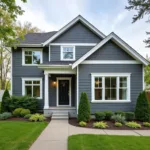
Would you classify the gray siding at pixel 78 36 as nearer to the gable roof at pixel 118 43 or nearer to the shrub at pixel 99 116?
the gable roof at pixel 118 43

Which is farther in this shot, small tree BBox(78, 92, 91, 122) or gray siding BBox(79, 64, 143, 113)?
gray siding BBox(79, 64, 143, 113)

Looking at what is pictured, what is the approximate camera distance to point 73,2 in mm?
14742

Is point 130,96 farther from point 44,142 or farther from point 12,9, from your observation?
point 12,9

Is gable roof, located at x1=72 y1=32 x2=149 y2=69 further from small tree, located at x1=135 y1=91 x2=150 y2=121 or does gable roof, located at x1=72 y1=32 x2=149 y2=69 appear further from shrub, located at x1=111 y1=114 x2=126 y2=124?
shrub, located at x1=111 y1=114 x2=126 y2=124

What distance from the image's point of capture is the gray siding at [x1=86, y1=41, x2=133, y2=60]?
1115 cm

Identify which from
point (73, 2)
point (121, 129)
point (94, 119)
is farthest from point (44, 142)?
point (73, 2)

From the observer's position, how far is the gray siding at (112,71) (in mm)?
11139

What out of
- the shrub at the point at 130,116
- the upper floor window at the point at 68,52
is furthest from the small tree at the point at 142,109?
the upper floor window at the point at 68,52

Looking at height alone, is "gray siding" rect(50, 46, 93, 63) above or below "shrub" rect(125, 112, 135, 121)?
above

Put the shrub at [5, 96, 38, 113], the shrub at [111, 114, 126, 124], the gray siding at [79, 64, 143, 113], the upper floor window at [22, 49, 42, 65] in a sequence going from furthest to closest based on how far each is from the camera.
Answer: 1. the upper floor window at [22, 49, 42, 65]
2. the shrub at [5, 96, 38, 113]
3. the gray siding at [79, 64, 143, 113]
4. the shrub at [111, 114, 126, 124]

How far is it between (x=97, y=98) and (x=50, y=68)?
3958mm

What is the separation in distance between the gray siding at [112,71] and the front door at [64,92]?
9.74 ft

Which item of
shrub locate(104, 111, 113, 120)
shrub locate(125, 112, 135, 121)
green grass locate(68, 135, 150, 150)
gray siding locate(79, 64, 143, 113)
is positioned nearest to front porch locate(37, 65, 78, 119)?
gray siding locate(79, 64, 143, 113)

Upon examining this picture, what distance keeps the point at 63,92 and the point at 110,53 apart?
17.1 feet
